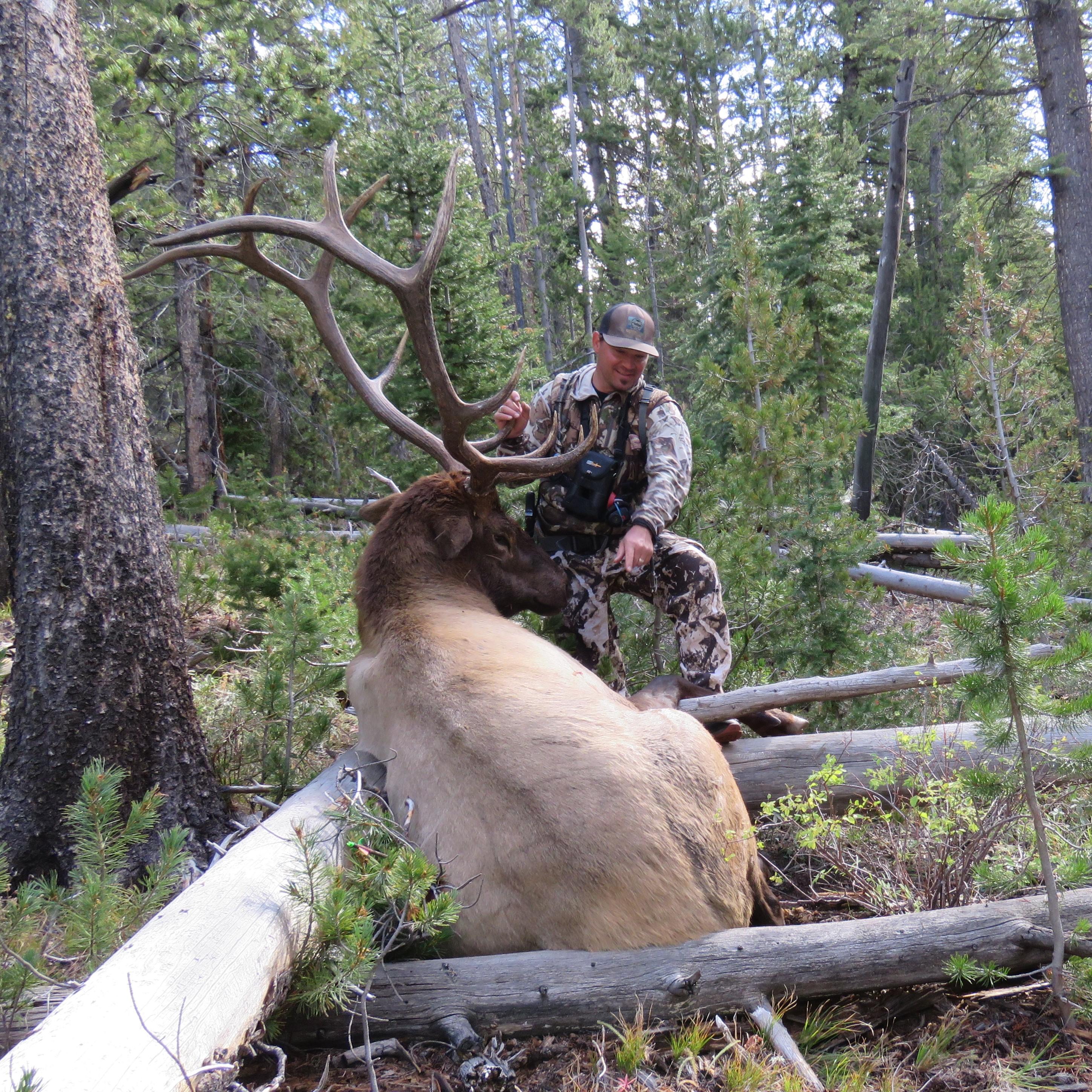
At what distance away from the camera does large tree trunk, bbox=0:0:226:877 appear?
12.4 feet

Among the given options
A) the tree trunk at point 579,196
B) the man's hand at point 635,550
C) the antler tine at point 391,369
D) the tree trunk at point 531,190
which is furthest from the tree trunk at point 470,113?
the man's hand at point 635,550

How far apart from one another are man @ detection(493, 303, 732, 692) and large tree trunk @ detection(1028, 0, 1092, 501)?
29.8 ft

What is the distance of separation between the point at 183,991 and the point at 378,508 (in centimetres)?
332

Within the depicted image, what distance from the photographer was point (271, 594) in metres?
6.49

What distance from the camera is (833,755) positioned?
4.29 meters

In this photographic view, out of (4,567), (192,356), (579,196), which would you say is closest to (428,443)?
(4,567)

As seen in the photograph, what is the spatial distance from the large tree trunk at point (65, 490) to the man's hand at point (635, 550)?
241 cm

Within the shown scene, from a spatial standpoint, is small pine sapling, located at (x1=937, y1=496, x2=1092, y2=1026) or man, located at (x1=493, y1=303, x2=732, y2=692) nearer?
small pine sapling, located at (x1=937, y1=496, x2=1092, y2=1026)

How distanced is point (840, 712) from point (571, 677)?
8.23 ft

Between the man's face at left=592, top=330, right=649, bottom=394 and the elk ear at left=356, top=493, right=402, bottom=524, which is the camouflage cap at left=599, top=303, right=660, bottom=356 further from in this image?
the elk ear at left=356, top=493, right=402, bottom=524

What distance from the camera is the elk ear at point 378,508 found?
5.27 metres

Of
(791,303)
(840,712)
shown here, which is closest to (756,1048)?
(840,712)

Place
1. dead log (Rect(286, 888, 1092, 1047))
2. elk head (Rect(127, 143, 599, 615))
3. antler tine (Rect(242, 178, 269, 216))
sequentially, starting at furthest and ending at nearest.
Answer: elk head (Rect(127, 143, 599, 615)), antler tine (Rect(242, 178, 269, 216)), dead log (Rect(286, 888, 1092, 1047))

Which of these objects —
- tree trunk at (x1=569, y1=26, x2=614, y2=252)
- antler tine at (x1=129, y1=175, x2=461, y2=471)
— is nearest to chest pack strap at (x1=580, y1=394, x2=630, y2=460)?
antler tine at (x1=129, y1=175, x2=461, y2=471)
